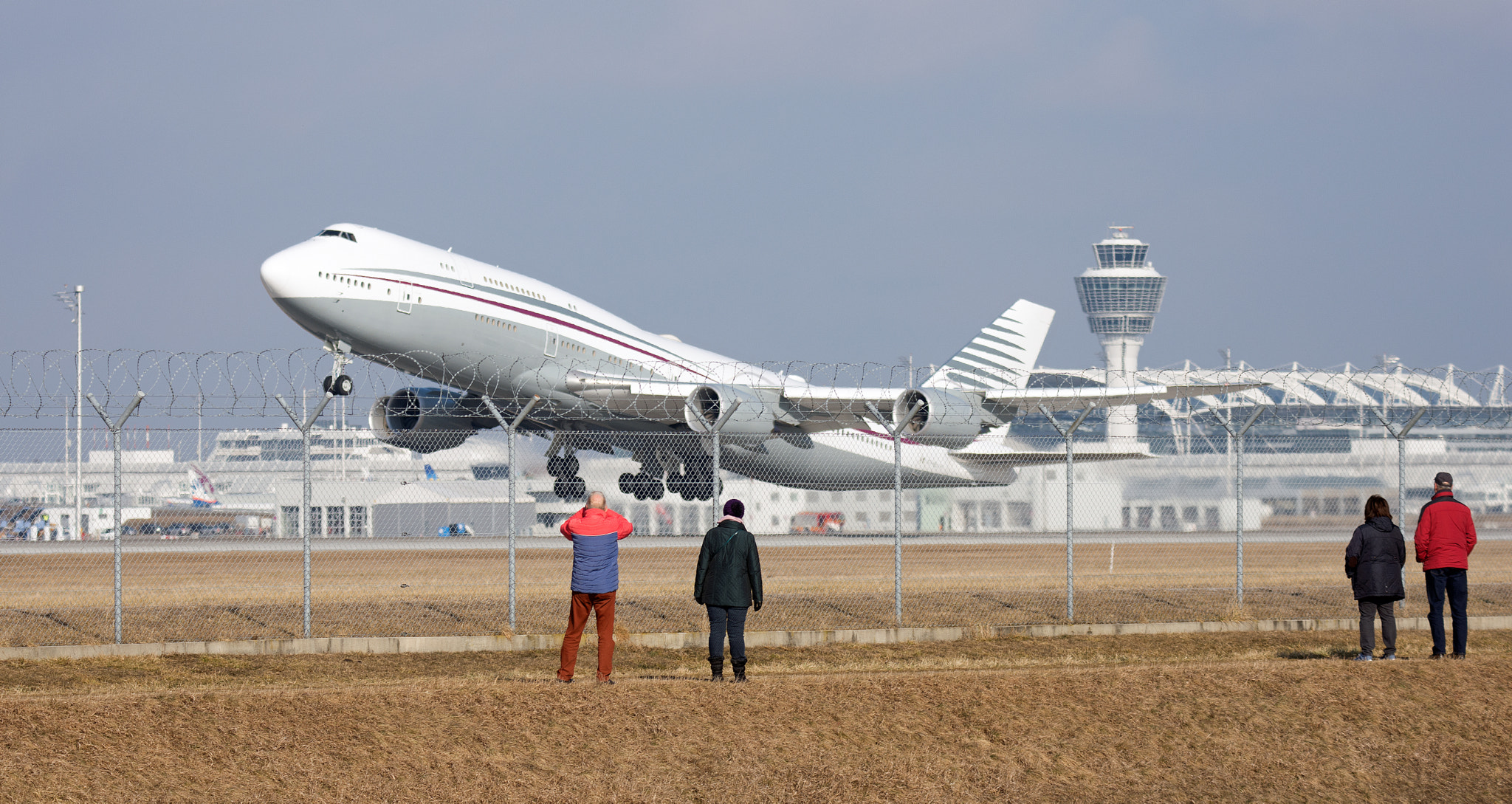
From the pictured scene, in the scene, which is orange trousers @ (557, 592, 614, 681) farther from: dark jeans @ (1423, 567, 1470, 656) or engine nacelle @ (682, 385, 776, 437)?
engine nacelle @ (682, 385, 776, 437)

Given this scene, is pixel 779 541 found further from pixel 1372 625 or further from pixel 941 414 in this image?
pixel 1372 625

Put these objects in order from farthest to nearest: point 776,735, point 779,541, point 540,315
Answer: point 779,541
point 540,315
point 776,735

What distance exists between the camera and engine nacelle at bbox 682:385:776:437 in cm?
3753

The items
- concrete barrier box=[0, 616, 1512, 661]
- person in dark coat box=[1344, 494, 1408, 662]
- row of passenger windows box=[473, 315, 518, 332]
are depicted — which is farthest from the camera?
row of passenger windows box=[473, 315, 518, 332]

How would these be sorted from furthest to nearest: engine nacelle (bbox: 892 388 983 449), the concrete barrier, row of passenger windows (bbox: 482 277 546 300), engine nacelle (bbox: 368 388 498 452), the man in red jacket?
engine nacelle (bbox: 368 388 498 452)
engine nacelle (bbox: 892 388 983 449)
row of passenger windows (bbox: 482 277 546 300)
the concrete barrier
the man in red jacket

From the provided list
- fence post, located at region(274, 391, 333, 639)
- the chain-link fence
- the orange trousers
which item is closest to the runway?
the chain-link fence

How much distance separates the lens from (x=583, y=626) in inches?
484

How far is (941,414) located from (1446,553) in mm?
22274

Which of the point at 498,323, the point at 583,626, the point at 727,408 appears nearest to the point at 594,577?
the point at 583,626

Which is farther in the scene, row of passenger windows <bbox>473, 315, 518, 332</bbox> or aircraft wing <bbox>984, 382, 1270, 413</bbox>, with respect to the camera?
aircraft wing <bbox>984, 382, 1270, 413</bbox>

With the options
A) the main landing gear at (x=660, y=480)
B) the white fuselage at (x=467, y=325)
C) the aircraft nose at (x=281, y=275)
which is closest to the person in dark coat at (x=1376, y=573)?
the white fuselage at (x=467, y=325)

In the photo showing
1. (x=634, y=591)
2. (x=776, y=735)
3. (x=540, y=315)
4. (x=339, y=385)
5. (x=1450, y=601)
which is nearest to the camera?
(x=776, y=735)

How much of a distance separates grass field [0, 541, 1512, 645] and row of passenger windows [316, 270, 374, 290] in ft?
20.3

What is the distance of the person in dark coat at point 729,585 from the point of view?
12.2m
